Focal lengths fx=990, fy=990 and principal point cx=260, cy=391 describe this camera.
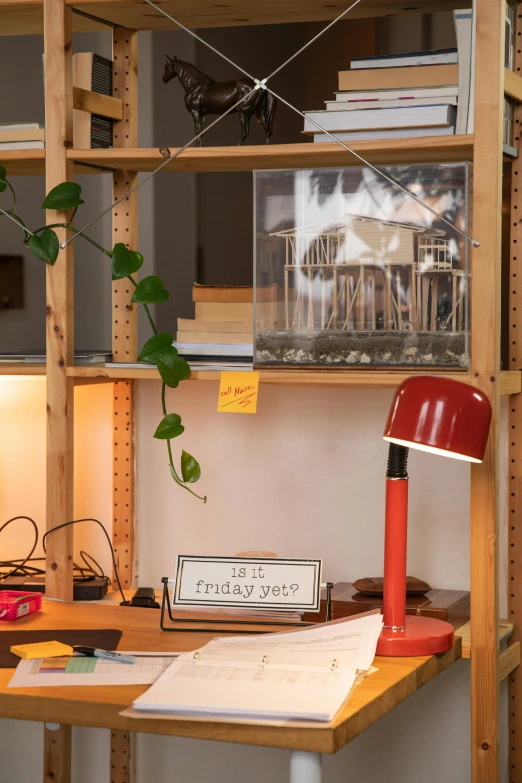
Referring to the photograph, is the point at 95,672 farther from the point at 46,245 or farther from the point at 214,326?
the point at 46,245

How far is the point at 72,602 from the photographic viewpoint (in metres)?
1.81

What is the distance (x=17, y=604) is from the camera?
1661 millimetres

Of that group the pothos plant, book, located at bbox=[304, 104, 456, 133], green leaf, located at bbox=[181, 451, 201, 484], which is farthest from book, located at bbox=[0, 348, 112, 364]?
book, located at bbox=[304, 104, 456, 133]

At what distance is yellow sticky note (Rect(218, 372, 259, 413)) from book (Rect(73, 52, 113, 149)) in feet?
1.82

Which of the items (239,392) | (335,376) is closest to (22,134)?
(239,392)

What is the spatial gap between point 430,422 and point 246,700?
46cm

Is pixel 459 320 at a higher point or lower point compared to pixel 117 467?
higher

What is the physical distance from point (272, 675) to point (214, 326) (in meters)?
0.72

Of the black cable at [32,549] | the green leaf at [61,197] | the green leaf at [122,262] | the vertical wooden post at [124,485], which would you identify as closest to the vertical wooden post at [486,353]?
the green leaf at [122,262]

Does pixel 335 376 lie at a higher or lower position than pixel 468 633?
higher

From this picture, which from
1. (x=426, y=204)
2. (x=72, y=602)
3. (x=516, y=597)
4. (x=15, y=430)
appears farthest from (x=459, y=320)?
(x=15, y=430)

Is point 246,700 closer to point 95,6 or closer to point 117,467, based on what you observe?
point 117,467

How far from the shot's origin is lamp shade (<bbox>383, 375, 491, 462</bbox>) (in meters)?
1.39

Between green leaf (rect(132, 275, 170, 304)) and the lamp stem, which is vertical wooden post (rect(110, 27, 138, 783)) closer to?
green leaf (rect(132, 275, 170, 304))
